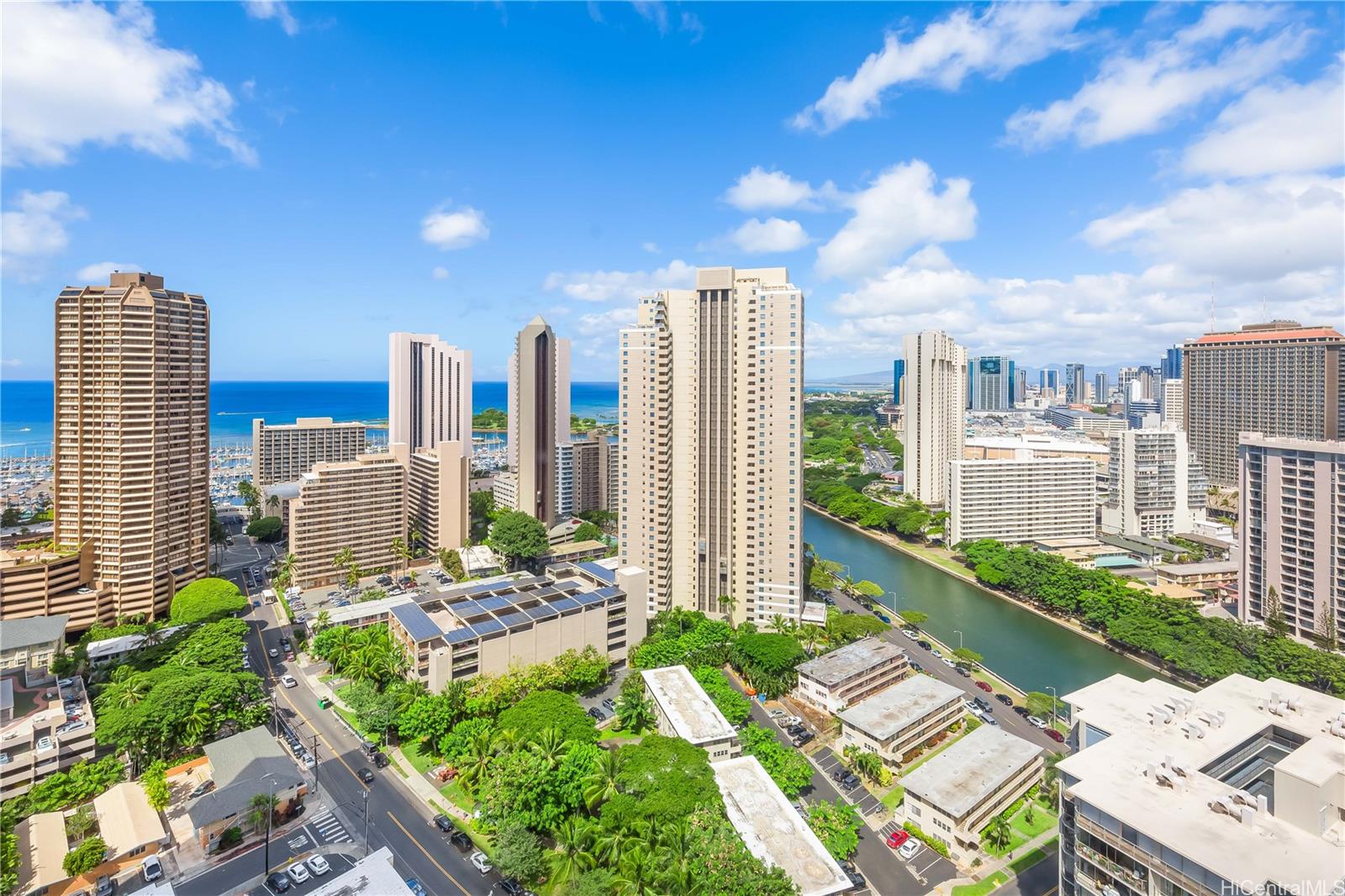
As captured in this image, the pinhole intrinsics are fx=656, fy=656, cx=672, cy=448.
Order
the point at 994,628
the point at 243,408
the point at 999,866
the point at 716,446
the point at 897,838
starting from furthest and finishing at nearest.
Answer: the point at 243,408, the point at 994,628, the point at 716,446, the point at 897,838, the point at 999,866

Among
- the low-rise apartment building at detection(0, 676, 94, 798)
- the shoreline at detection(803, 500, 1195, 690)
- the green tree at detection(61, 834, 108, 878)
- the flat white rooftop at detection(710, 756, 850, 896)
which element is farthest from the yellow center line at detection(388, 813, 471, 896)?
the shoreline at detection(803, 500, 1195, 690)

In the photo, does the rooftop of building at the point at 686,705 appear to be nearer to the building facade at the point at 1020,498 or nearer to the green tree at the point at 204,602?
the green tree at the point at 204,602

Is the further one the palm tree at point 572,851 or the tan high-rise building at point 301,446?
the tan high-rise building at point 301,446

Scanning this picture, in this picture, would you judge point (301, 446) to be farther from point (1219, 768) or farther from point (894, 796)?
point (1219, 768)

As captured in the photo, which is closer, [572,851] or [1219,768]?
[1219,768]

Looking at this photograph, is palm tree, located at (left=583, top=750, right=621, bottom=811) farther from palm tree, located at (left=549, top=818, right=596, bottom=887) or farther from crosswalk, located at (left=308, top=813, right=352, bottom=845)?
crosswalk, located at (left=308, top=813, right=352, bottom=845)

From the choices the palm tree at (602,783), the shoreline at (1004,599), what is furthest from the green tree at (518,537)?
the palm tree at (602,783)

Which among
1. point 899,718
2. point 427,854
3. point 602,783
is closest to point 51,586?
point 427,854
